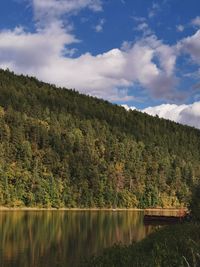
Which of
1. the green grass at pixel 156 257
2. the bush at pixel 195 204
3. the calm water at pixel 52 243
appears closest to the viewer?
the green grass at pixel 156 257

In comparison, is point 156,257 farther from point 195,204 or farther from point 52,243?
point 52,243

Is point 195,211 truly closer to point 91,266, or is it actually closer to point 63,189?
point 91,266

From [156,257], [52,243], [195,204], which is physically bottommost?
[52,243]

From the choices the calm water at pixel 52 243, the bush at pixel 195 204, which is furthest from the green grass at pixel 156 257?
the bush at pixel 195 204

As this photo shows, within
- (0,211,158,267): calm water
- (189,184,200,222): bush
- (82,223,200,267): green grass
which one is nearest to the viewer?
(82,223,200,267): green grass

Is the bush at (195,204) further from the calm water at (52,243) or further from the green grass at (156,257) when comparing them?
the green grass at (156,257)

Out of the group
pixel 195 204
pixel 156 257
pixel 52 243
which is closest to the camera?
pixel 156 257

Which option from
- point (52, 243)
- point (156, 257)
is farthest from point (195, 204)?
point (156, 257)

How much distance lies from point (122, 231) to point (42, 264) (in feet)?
145

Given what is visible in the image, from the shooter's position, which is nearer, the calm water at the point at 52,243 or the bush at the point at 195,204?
the calm water at the point at 52,243

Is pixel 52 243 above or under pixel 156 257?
under

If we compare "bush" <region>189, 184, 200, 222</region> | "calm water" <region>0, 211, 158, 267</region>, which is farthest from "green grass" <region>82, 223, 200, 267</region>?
"bush" <region>189, 184, 200, 222</region>

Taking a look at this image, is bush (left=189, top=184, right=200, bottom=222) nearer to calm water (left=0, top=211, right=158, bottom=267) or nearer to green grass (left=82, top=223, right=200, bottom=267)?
calm water (left=0, top=211, right=158, bottom=267)

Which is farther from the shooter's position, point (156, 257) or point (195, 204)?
point (195, 204)
